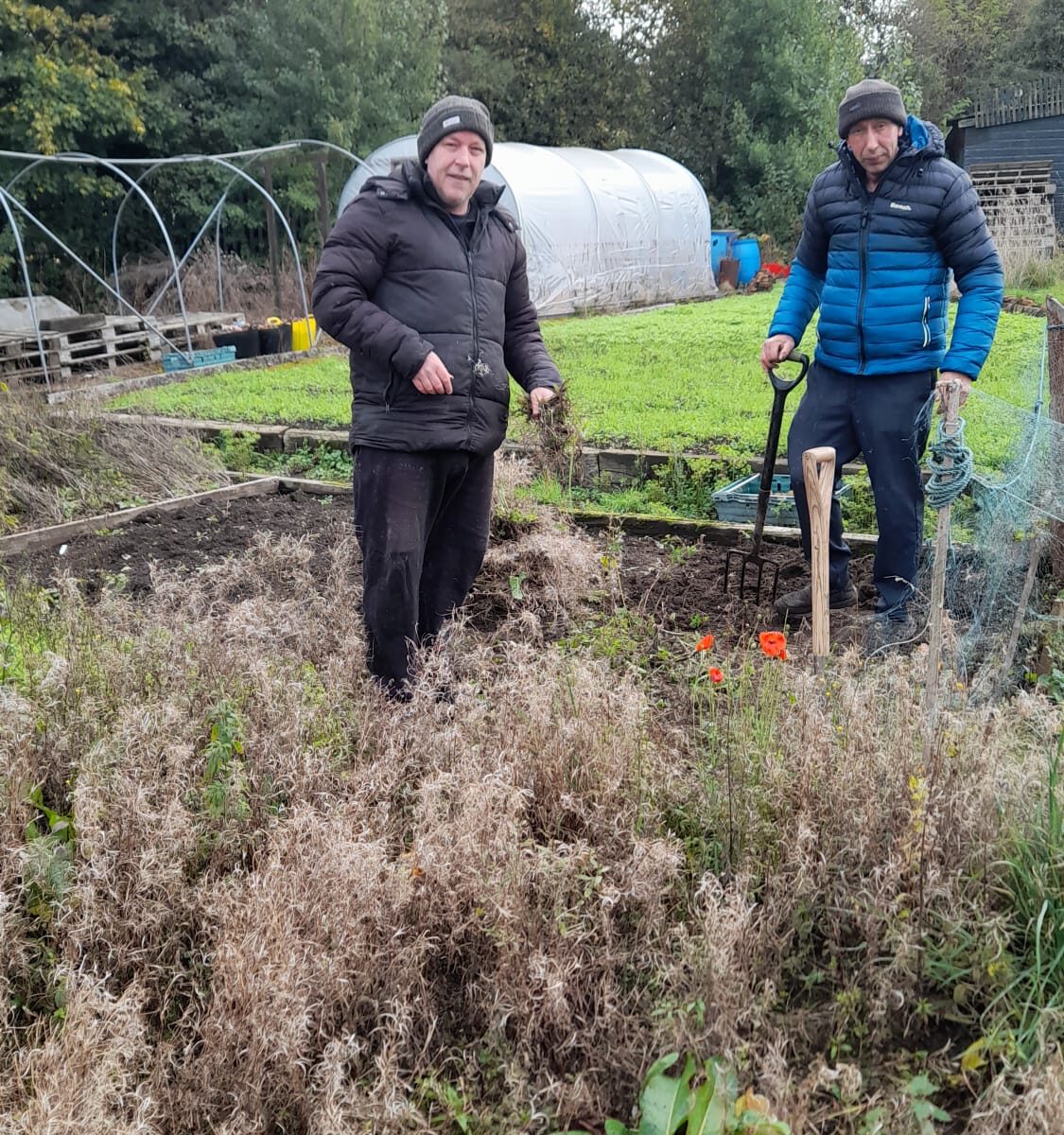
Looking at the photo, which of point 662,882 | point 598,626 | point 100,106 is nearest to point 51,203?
point 100,106

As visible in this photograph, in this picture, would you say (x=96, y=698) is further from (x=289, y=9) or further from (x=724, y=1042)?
(x=289, y=9)

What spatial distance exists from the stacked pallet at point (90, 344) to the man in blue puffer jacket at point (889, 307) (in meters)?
10.1

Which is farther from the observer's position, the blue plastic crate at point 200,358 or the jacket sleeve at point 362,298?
the blue plastic crate at point 200,358

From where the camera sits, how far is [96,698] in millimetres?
3219

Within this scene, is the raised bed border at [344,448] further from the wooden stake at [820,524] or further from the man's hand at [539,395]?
the wooden stake at [820,524]

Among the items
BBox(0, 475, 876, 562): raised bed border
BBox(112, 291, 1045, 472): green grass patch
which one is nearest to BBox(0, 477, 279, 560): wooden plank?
BBox(0, 475, 876, 562): raised bed border

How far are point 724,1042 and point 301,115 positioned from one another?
71.8 feet

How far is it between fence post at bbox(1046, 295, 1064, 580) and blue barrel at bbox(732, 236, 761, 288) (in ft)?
62.5

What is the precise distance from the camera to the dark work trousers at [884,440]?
4.36 meters

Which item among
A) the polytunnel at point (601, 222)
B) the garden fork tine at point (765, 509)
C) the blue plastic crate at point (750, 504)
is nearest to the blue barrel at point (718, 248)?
the polytunnel at point (601, 222)

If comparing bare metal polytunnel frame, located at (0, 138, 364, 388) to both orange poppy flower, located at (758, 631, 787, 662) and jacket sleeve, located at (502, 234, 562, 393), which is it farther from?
orange poppy flower, located at (758, 631, 787, 662)

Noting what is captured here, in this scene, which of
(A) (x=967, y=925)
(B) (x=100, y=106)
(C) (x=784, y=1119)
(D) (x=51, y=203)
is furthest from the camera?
(D) (x=51, y=203)

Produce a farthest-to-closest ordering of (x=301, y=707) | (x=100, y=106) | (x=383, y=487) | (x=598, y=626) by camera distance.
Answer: (x=100, y=106) < (x=598, y=626) < (x=383, y=487) < (x=301, y=707)

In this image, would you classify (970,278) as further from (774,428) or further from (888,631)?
(888,631)
